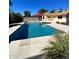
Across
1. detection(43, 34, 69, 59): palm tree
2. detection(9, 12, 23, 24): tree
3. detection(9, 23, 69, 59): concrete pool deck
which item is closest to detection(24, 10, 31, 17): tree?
detection(9, 12, 23, 24): tree

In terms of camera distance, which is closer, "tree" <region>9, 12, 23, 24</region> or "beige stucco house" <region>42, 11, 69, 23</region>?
"tree" <region>9, 12, 23, 24</region>

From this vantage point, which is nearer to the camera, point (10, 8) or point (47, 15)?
point (10, 8)

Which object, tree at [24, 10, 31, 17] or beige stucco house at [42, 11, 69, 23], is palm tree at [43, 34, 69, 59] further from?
tree at [24, 10, 31, 17]

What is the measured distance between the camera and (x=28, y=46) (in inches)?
115

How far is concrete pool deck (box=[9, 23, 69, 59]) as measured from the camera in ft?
9.39

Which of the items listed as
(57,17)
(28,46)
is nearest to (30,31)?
(28,46)

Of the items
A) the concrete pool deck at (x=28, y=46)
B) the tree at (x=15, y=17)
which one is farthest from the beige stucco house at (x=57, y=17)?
the tree at (x=15, y=17)

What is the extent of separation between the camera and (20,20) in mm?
2918

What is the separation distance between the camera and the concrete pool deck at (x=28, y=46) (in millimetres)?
2861

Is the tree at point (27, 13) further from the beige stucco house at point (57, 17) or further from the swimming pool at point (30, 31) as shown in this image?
the beige stucco house at point (57, 17)

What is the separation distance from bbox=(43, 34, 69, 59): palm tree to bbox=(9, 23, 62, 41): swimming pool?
25 cm

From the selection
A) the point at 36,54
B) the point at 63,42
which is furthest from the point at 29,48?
the point at 63,42
